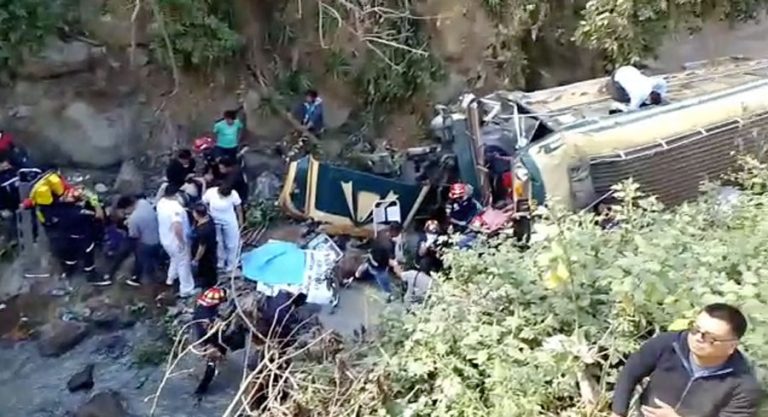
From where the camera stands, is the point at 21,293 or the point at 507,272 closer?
the point at 507,272

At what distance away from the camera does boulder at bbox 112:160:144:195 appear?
41.0 feet

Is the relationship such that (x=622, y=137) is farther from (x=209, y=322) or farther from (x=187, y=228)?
(x=187, y=228)

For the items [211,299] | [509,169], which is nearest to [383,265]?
[509,169]

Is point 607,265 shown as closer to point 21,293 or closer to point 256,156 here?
point 21,293

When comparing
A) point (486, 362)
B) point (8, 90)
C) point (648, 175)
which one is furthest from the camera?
point (8, 90)

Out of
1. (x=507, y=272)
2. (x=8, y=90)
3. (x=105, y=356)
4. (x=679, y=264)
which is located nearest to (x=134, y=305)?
(x=105, y=356)

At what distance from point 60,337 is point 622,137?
5.44 m

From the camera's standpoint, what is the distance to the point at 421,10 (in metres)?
13.1

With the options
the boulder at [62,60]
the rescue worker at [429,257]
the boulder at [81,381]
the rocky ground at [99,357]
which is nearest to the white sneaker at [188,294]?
the rocky ground at [99,357]

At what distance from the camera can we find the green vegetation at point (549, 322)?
4.86 metres

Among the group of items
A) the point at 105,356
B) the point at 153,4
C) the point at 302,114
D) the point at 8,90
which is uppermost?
the point at 153,4

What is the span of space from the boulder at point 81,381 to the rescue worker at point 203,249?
148cm

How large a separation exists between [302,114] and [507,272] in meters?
7.87

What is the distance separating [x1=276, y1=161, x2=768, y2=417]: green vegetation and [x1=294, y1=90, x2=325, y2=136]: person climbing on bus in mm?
7157
